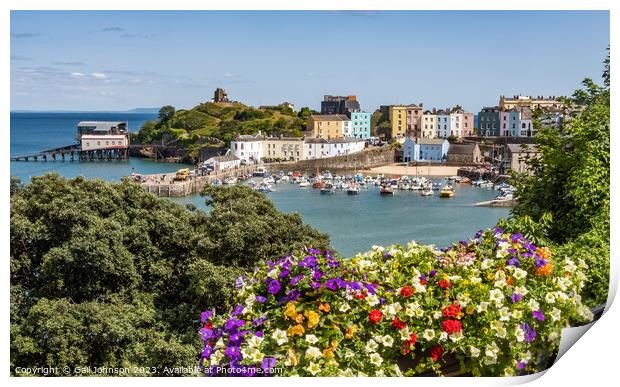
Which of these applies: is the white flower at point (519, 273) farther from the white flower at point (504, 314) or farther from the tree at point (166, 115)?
the tree at point (166, 115)

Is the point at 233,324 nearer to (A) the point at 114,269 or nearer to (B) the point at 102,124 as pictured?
(A) the point at 114,269

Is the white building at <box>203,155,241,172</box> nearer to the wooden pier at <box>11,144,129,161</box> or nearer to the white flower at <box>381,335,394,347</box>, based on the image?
the wooden pier at <box>11,144,129,161</box>

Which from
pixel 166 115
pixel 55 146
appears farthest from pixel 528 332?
pixel 166 115

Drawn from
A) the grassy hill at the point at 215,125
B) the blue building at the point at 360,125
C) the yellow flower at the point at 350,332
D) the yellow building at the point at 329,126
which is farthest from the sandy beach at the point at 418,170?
the yellow flower at the point at 350,332

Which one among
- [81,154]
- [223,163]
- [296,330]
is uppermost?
[81,154]

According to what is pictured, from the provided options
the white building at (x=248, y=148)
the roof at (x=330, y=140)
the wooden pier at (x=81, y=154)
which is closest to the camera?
the wooden pier at (x=81, y=154)

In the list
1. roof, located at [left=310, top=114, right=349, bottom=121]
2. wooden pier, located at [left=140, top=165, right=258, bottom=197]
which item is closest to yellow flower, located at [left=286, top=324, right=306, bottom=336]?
wooden pier, located at [left=140, top=165, right=258, bottom=197]

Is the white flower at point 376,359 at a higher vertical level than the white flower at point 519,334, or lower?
lower
